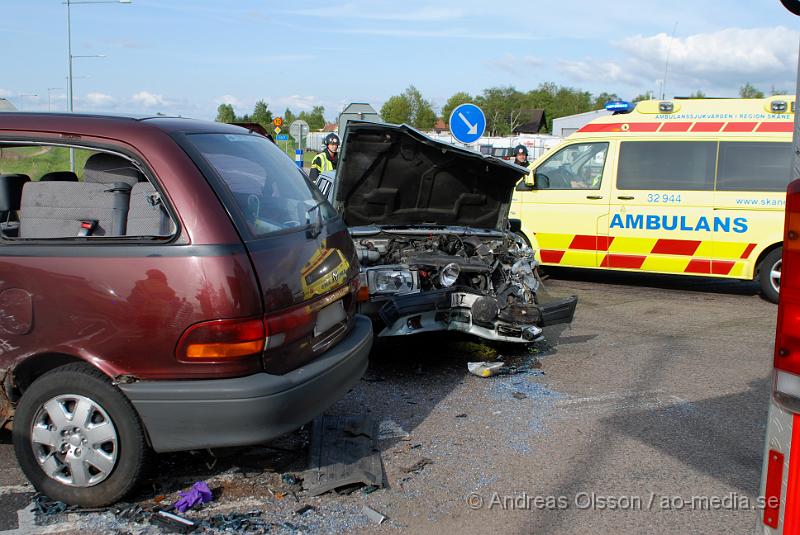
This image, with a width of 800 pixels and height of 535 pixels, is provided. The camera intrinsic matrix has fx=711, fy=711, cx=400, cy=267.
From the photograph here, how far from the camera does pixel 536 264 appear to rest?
6.35 m

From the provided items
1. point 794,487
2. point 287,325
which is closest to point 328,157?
point 287,325

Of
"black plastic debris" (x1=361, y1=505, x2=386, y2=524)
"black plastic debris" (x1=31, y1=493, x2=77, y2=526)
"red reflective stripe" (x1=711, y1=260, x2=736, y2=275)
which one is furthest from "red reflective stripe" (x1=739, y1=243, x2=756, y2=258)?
"black plastic debris" (x1=31, y1=493, x2=77, y2=526)

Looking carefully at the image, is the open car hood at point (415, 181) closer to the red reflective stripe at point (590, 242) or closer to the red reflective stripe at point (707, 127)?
the red reflective stripe at point (590, 242)

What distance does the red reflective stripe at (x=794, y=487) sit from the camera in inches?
83.2

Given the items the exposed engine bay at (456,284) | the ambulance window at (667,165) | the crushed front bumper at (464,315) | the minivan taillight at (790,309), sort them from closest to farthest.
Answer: the minivan taillight at (790,309) → the crushed front bumper at (464,315) → the exposed engine bay at (456,284) → the ambulance window at (667,165)

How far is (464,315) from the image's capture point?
5492 millimetres

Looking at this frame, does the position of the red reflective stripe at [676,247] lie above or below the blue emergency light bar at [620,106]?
below

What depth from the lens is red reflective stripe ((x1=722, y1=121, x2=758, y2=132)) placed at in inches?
336

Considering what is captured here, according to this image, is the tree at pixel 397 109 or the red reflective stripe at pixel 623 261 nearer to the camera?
the red reflective stripe at pixel 623 261

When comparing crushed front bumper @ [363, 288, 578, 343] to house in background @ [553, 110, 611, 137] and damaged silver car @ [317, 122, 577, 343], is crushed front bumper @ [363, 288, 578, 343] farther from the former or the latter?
house in background @ [553, 110, 611, 137]

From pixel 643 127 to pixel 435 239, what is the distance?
420cm

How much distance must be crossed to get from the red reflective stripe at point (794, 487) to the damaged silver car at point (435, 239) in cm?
307

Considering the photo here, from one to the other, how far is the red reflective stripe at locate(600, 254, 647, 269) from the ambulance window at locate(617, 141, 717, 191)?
87 centimetres

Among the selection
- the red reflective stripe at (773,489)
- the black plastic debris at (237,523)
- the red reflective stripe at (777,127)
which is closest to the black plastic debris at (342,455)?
the black plastic debris at (237,523)
